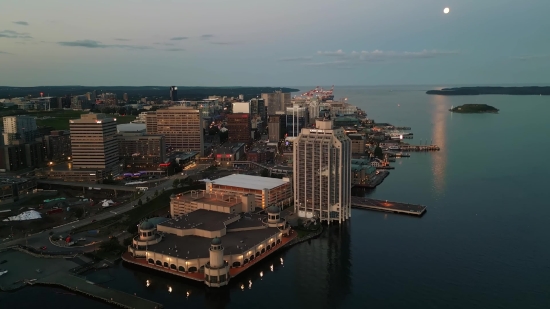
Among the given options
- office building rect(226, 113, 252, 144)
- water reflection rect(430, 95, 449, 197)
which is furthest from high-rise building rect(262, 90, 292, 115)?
water reflection rect(430, 95, 449, 197)

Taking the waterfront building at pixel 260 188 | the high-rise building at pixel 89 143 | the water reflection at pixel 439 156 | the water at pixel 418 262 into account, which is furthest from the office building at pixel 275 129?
the waterfront building at pixel 260 188

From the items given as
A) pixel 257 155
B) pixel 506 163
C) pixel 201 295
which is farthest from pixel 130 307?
pixel 506 163

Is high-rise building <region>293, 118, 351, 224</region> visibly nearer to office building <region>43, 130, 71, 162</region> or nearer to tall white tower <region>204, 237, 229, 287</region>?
tall white tower <region>204, 237, 229, 287</region>

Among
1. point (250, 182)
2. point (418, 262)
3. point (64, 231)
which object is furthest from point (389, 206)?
point (64, 231)

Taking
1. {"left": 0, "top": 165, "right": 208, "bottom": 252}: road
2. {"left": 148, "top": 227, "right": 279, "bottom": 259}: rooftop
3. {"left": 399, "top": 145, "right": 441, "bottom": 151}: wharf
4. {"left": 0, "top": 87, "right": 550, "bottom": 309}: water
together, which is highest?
{"left": 399, "top": 145, "right": 441, "bottom": 151}: wharf

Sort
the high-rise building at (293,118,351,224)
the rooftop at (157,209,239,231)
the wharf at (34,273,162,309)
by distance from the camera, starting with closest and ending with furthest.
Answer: the wharf at (34,273,162,309) → the rooftop at (157,209,239,231) → the high-rise building at (293,118,351,224)

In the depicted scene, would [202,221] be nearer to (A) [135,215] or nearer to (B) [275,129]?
(A) [135,215]

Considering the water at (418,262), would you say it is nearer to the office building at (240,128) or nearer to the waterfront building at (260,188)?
the waterfront building at (260,188)

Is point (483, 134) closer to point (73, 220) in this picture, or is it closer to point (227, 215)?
point (227, 215)
